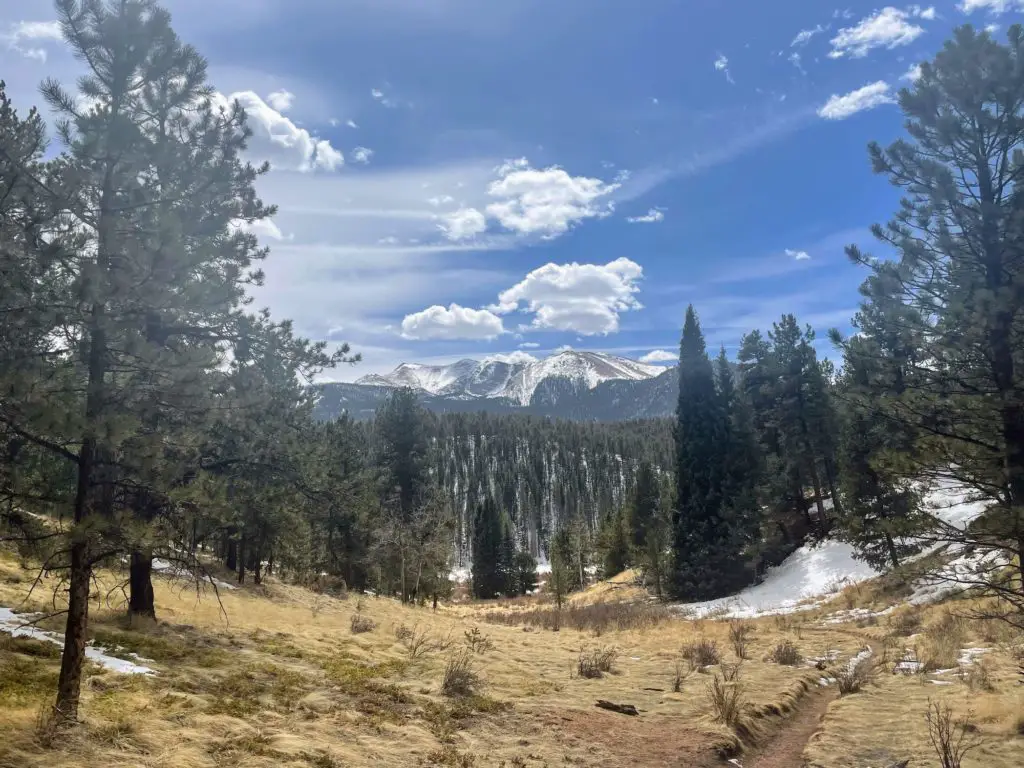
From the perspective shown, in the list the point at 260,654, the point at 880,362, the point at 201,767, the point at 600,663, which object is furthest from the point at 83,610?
the point at 880,362

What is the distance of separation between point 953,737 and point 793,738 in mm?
1971

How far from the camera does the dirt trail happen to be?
24.9 ft

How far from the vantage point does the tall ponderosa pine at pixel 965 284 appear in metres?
8.18

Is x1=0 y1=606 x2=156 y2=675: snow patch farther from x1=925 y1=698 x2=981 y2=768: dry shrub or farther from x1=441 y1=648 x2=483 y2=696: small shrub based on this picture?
x1=925 y1=698 x2=981 y2=768: dry shrub

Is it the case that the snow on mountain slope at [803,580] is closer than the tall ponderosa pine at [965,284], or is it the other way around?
the tall ponderosa pine at [965,284]

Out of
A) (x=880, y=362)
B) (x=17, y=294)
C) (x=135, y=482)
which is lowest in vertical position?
(x=135, y=482)

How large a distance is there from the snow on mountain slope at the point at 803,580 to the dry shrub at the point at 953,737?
69.6 ft

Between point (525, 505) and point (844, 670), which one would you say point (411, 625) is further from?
point (525, 505)

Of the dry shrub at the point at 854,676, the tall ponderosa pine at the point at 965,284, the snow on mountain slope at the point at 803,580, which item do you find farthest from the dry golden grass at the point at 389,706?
the snow on mountain slope at the point at 803,580

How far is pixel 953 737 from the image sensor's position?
747 cm

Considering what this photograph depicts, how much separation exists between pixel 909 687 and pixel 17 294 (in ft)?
47.9

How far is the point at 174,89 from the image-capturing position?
8.28 meters

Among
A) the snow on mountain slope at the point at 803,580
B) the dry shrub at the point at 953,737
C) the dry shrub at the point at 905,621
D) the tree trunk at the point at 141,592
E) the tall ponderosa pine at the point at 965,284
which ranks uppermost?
the tall ponderosa pine at the point at 965,284

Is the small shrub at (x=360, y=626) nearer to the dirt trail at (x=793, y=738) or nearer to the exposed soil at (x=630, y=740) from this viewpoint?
the exposed soil at (x=630, y=740)
